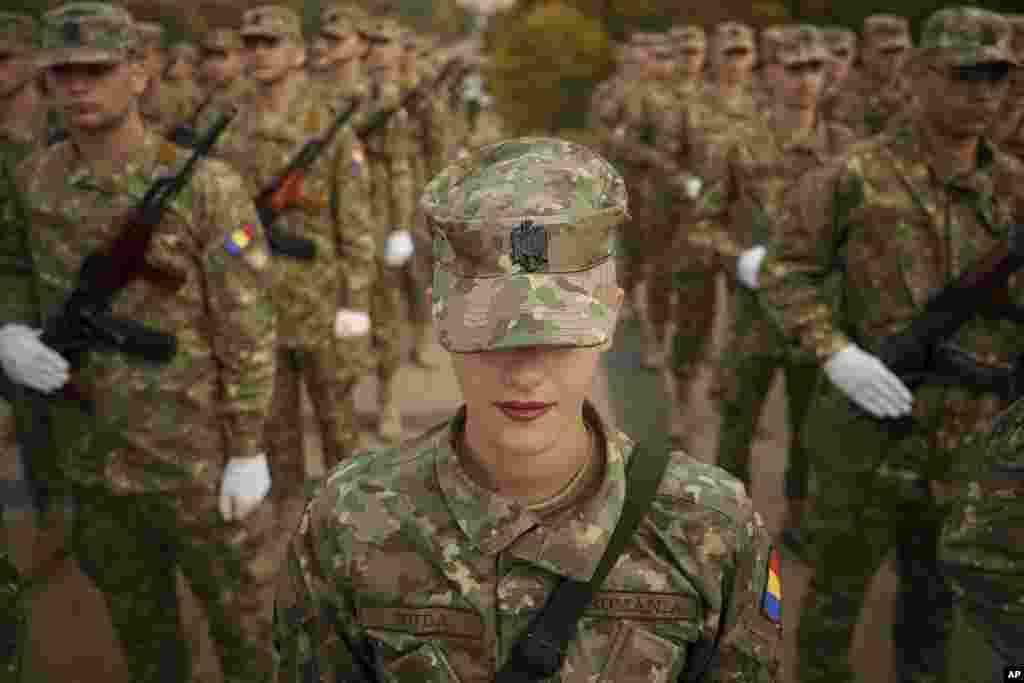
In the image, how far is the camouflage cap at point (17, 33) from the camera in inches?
194

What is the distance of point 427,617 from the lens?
151cm

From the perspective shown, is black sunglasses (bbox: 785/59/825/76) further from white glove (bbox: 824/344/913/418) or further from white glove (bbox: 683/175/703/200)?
white glove (bbox: 824/344/913/418)

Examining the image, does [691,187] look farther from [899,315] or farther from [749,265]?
→ [899,315]

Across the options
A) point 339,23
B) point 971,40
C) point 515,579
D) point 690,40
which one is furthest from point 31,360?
point 690,40

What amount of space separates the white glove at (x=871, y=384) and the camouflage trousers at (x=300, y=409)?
234 centimetres

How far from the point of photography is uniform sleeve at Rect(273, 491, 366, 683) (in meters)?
1.56

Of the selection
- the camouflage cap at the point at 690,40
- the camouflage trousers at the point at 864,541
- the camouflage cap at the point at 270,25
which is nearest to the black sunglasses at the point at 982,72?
the camouflage trousers at the point at 864,541

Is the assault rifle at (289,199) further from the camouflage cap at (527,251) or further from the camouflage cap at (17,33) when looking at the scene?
the camouflage cap at (527,251)

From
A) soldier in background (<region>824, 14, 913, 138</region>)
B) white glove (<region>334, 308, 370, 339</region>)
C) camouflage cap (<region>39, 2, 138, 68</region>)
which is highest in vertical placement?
camouflage cap (<region>39, 2, 138, 68</region>)

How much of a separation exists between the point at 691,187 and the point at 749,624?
592 centimetres

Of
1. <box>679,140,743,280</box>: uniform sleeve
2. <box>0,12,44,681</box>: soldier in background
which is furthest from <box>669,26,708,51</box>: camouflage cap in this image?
<box>0,12,44,681</box>: soldier in background

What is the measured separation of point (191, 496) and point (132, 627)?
0.51 meters

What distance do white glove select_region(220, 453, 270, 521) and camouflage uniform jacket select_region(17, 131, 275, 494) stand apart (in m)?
0.04

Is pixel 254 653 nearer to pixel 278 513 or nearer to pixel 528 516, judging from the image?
pixel 278 513
